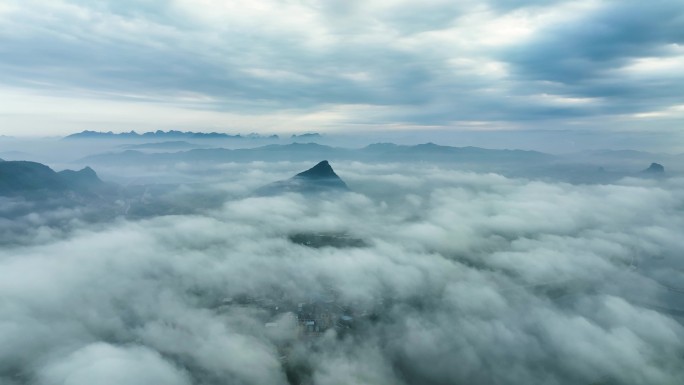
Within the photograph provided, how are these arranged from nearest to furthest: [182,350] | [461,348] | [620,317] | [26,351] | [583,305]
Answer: [26,351] < [182,350] < [461,348] < [620,317] < [583,305]

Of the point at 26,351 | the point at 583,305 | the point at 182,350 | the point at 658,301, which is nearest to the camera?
the point at 26,351

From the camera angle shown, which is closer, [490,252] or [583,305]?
[583,305]

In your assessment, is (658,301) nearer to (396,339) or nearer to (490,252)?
(490,252)

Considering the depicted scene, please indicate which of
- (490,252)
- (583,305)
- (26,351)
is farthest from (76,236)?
(583,305)

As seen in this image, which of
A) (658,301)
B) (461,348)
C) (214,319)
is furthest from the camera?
(658,301)

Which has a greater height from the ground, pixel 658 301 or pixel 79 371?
pixel 79 371

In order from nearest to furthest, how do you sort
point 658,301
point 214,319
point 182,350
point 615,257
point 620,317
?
point 182,350 < point 214,319 < point 620,317 < point 658,301 < point 615,257

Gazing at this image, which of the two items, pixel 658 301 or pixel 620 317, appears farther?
pixel 658 301

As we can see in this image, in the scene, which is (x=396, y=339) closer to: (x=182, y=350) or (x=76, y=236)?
(x=182, y=350)

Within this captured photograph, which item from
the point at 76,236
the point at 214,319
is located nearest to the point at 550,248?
the point at 214,319
